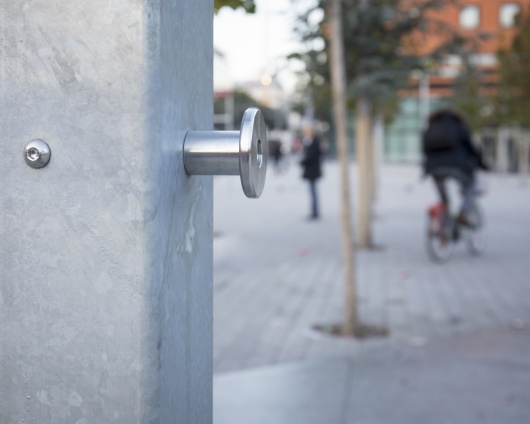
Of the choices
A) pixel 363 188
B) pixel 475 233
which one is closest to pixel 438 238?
pixel 475 233

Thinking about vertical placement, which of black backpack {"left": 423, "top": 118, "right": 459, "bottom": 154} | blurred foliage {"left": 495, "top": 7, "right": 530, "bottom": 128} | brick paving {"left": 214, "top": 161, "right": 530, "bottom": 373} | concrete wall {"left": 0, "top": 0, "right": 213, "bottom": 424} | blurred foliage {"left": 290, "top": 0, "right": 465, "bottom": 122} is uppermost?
blurred foliage {"left": 495, "top": 7, "right": 530, "bottom": 128}

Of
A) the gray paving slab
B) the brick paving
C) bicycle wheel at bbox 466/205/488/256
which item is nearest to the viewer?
the gray paving slab

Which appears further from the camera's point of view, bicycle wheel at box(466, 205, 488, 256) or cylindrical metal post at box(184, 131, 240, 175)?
bicycle wheel at box(466, 205, 488, 256)

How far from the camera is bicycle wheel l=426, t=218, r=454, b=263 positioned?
9.97m

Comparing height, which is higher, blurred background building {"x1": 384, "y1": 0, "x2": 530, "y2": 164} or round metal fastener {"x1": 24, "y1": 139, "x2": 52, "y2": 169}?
blurred background building {"x1": 384, "y1": 0, "x2": 530, "y2": 164}

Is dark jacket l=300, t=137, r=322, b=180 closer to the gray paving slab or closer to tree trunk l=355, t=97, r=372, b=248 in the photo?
tree trunk l=355, t=97, r=372, b=248

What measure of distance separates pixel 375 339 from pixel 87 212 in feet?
16.9

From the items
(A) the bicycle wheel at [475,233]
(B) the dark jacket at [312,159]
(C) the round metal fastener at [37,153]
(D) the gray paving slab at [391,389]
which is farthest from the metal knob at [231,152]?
(B) the dark jacket at [312,159]

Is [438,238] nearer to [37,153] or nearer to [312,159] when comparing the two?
[312,159]

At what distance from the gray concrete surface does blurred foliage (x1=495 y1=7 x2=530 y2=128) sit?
51.8ft

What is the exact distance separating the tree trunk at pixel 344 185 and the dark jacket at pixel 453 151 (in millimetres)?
3743

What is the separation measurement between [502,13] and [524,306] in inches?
1972

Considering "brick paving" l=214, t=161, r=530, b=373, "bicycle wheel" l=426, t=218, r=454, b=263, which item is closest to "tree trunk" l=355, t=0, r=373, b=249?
"brick paving" l=214, t=161, r=530, b=373

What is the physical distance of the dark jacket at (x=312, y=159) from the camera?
1717cm
